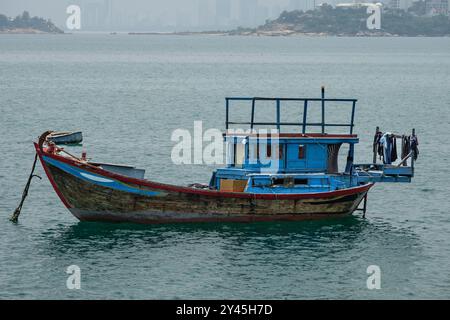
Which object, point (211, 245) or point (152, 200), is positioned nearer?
point (211, 245)

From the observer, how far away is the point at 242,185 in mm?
42562

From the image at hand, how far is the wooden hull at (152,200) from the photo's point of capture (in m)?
41.1

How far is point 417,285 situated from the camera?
35625 mm

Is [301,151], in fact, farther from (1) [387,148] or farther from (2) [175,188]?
(2) [175,188]

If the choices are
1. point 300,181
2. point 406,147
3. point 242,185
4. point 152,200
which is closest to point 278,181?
point 300,181

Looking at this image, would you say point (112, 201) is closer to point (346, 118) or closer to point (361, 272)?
point (361, 272)

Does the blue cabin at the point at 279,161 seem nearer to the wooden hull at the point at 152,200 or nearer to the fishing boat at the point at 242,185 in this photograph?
the fishing boat at the point at 242,185

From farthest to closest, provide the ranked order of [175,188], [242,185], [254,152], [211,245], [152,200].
Result: [254,152] < [242,185] < [152,200] < [175,188] < [211,245]

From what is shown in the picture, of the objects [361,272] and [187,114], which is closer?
[361,272]

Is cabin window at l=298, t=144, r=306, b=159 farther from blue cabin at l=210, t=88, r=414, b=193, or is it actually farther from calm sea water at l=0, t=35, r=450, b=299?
calm sea water at l=0, t=35, r=450, b=299

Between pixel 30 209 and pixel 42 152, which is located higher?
pixel 42 152

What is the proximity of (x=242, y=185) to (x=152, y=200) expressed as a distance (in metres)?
4.03
